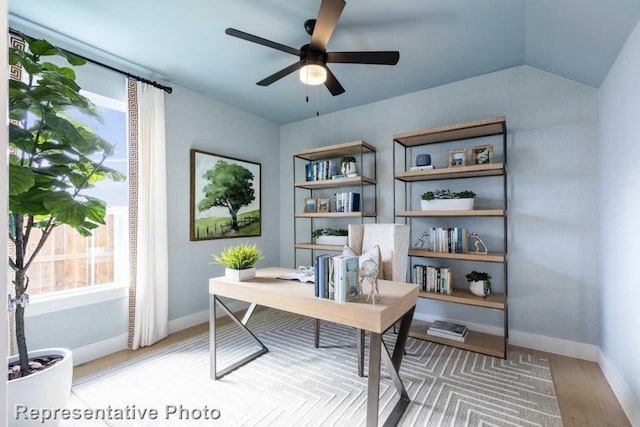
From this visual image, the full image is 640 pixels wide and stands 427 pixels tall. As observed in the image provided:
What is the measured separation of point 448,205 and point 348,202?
1.11m

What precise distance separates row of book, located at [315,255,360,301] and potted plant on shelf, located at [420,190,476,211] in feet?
5.03

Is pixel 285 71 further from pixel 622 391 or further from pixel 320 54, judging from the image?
pixel 622 391

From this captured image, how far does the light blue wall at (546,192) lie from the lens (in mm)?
2463

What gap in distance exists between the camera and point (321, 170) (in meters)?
3.65

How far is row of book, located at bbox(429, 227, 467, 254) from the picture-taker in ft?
9.09

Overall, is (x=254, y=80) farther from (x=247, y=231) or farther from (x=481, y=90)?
(x=481, y=90)

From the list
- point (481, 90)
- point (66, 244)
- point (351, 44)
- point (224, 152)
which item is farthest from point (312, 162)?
point (66, 244)

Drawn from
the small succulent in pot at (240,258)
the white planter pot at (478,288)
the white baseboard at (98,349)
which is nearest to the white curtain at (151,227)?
the white baseboard at (98,349)

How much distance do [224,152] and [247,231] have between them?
3.37 ft

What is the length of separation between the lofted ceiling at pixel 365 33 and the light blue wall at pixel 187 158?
35 cm

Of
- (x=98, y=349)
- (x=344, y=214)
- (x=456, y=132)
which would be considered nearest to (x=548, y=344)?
(x=456, y=132)

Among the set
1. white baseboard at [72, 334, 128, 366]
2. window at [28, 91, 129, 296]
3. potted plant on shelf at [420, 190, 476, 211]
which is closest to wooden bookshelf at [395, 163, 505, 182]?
potted plant on shelf at [420, 190, 476, 211]

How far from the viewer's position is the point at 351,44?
2354mm

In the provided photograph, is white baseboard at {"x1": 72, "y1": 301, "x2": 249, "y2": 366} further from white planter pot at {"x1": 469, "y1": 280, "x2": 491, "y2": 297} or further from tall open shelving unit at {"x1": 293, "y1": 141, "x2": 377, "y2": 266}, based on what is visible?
white planter pot at {"x1": 469, "y1": 280, "x2": 491, "y2": 297}
